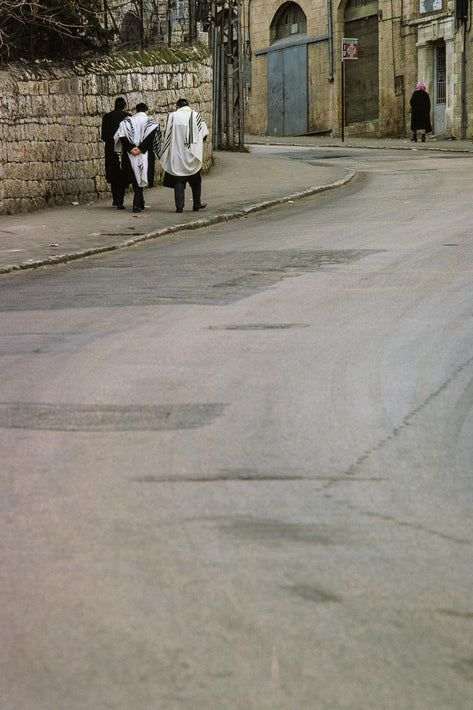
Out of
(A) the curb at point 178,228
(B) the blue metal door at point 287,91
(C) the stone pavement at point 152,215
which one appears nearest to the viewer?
(A) the curb at point 178,228

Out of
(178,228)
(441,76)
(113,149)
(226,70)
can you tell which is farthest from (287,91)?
(178,228)

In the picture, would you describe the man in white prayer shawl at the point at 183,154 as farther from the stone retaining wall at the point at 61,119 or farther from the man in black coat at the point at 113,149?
the stone retaining wall at the point at 61,119

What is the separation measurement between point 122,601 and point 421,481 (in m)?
1.38

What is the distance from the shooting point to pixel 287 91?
145 feet

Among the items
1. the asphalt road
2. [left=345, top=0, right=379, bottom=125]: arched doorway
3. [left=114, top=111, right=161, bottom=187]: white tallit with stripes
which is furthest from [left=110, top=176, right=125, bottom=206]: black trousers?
[left=345, top=0, right=379, bottom=125]: arched doorway

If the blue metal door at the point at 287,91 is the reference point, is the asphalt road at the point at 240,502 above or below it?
below

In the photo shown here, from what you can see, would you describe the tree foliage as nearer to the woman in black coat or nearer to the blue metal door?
the woman in black coat

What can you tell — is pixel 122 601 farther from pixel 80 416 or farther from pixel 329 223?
pixel 329 223

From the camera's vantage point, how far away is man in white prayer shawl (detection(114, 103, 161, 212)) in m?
16.7

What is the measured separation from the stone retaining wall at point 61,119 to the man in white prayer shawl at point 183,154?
6.19 feet

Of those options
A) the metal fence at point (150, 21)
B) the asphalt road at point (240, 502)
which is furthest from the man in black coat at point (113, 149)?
the asphalt road at point (240, 502)

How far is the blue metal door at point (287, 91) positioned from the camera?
43.0 metres

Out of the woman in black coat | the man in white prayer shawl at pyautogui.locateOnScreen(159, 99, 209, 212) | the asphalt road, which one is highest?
the woman in black coat

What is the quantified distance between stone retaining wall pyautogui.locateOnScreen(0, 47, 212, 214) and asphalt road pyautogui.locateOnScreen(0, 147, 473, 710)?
29.5 feet
